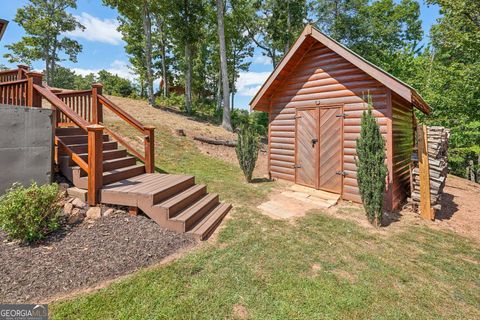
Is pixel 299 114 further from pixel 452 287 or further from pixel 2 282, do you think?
pixel 2 282

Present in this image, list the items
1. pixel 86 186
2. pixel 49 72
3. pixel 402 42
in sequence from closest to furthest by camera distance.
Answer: pixel 86 186 → pixel 402 42 → pixel 49 72

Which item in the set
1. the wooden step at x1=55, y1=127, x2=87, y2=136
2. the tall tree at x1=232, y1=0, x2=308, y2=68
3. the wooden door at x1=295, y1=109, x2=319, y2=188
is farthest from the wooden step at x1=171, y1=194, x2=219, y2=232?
the tall tree at x1=232, y1=0, x2=308, y2=68

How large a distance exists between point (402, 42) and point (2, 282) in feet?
100

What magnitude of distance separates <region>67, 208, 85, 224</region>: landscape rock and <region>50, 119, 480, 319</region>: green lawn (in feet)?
6.05

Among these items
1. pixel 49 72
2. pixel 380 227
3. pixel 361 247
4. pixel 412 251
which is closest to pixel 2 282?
pixel 361 247

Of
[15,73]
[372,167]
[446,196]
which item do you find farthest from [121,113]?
[446,196]

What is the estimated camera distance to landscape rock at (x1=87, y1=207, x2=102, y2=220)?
4207 mm

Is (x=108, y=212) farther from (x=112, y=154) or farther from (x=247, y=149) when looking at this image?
(x=247, y=149)

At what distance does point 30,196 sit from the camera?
139 inches

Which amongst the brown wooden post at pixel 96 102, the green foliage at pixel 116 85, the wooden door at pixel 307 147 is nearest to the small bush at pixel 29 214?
the brown wooden post at pixel 96 102

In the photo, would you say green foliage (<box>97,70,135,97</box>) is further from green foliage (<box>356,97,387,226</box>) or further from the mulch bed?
green foliage (<box>356,97,387,226</box>)

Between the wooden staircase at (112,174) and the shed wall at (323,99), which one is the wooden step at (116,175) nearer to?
the wooden staircase at (112,174)

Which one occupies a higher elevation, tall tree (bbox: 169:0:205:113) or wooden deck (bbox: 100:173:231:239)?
tall tree (bbox: 169:0:205:113)

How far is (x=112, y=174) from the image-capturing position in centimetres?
494
